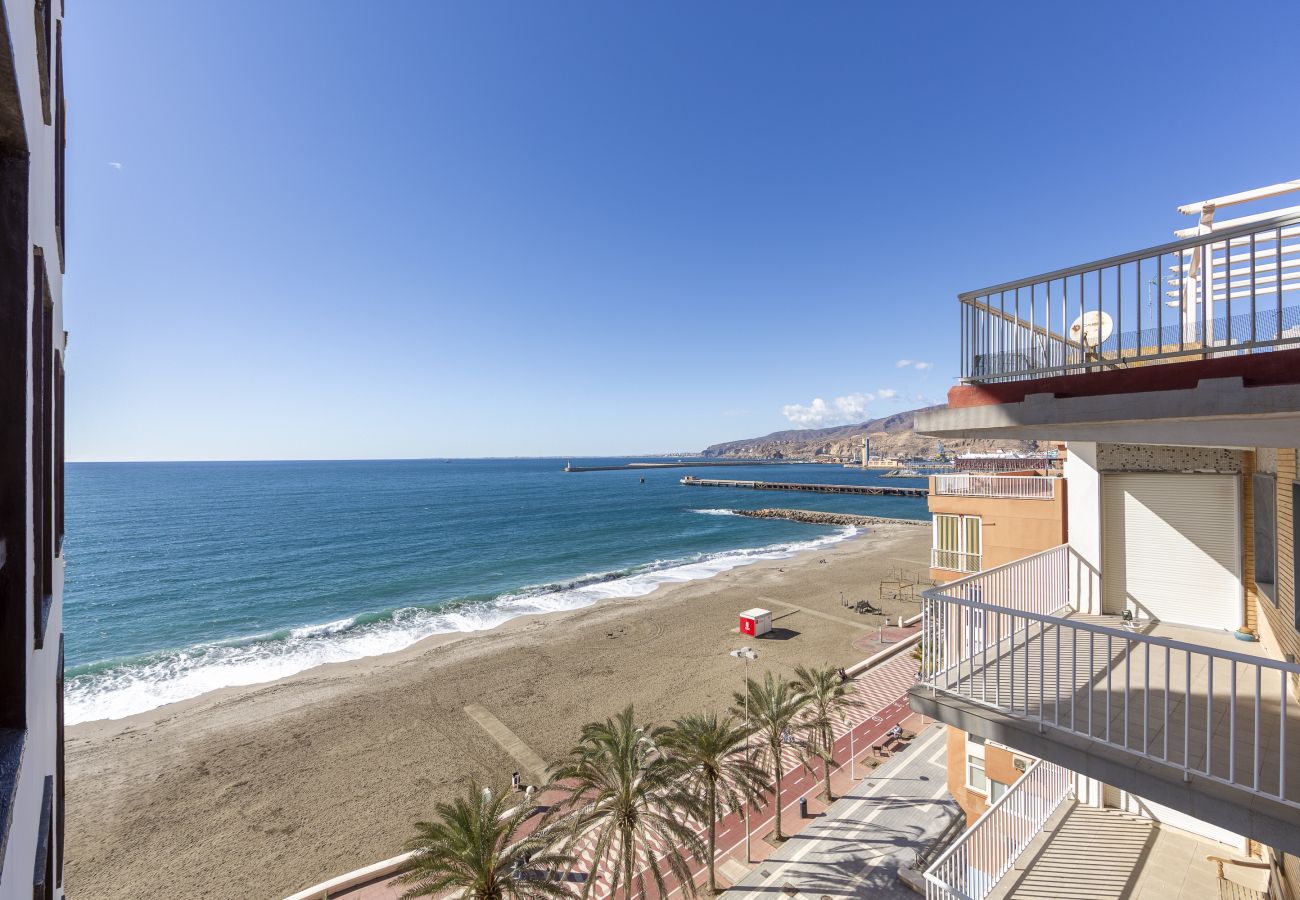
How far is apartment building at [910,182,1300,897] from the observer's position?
13.4 feet

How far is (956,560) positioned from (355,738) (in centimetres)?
→ 2188

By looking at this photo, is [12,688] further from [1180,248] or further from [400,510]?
[400,510]

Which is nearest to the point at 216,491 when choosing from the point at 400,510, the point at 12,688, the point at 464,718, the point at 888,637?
the point at 400,510

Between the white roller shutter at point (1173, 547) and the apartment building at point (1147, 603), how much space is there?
0.09 ft

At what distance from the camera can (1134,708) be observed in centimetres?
544

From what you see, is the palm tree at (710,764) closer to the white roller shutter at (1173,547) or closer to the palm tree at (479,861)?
the palm tree at (479,861)

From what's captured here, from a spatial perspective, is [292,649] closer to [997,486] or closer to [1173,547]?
[997,486]

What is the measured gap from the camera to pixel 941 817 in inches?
553

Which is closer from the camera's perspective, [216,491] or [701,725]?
[701,725]

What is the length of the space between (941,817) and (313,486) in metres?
148

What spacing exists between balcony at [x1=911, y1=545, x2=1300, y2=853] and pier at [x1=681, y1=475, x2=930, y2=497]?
10329 centimetres

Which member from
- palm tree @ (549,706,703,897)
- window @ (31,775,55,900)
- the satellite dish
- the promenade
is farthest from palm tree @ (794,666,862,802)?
window @ (31,775,55,900)

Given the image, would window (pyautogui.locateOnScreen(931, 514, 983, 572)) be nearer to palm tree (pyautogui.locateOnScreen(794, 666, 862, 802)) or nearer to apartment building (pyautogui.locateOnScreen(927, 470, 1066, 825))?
apartment building (pyautogui.locateOnScreen(927, 470, 1066, 825))

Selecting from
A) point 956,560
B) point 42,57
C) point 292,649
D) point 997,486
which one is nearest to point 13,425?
point 42,57
